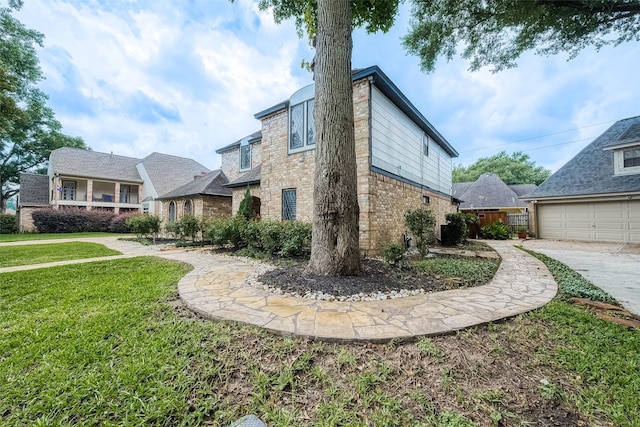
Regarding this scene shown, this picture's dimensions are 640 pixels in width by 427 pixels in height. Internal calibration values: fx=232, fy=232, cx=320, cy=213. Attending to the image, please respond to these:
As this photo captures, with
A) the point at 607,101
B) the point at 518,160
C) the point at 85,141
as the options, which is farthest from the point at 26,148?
the point at 518,160

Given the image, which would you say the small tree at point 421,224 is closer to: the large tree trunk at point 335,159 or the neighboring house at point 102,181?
the large tree trunk at point 335,159

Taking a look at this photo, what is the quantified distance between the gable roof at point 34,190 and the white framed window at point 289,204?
1061 inches

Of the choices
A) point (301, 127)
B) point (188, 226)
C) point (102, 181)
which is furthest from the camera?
point (102, 181)

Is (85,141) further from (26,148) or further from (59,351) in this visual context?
(59,351)

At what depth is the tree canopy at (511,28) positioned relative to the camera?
4.80m

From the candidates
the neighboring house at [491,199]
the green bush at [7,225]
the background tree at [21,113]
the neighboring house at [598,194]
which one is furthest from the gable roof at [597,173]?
the green bush at [7,225]

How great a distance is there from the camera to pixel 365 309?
2.84 metres

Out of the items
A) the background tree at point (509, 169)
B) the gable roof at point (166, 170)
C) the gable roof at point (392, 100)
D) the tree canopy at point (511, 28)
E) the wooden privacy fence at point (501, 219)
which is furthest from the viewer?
the background tree at point (509, 169)

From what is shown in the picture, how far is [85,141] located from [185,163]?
43.7ft

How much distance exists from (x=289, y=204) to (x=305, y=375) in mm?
7136

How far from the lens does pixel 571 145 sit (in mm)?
20688

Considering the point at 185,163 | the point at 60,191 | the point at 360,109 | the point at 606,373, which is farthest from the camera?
the point at 185,163

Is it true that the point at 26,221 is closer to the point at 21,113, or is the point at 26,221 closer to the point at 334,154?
the point at 21,113

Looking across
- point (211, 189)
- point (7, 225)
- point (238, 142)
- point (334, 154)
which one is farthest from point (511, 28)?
point (7, 225)
